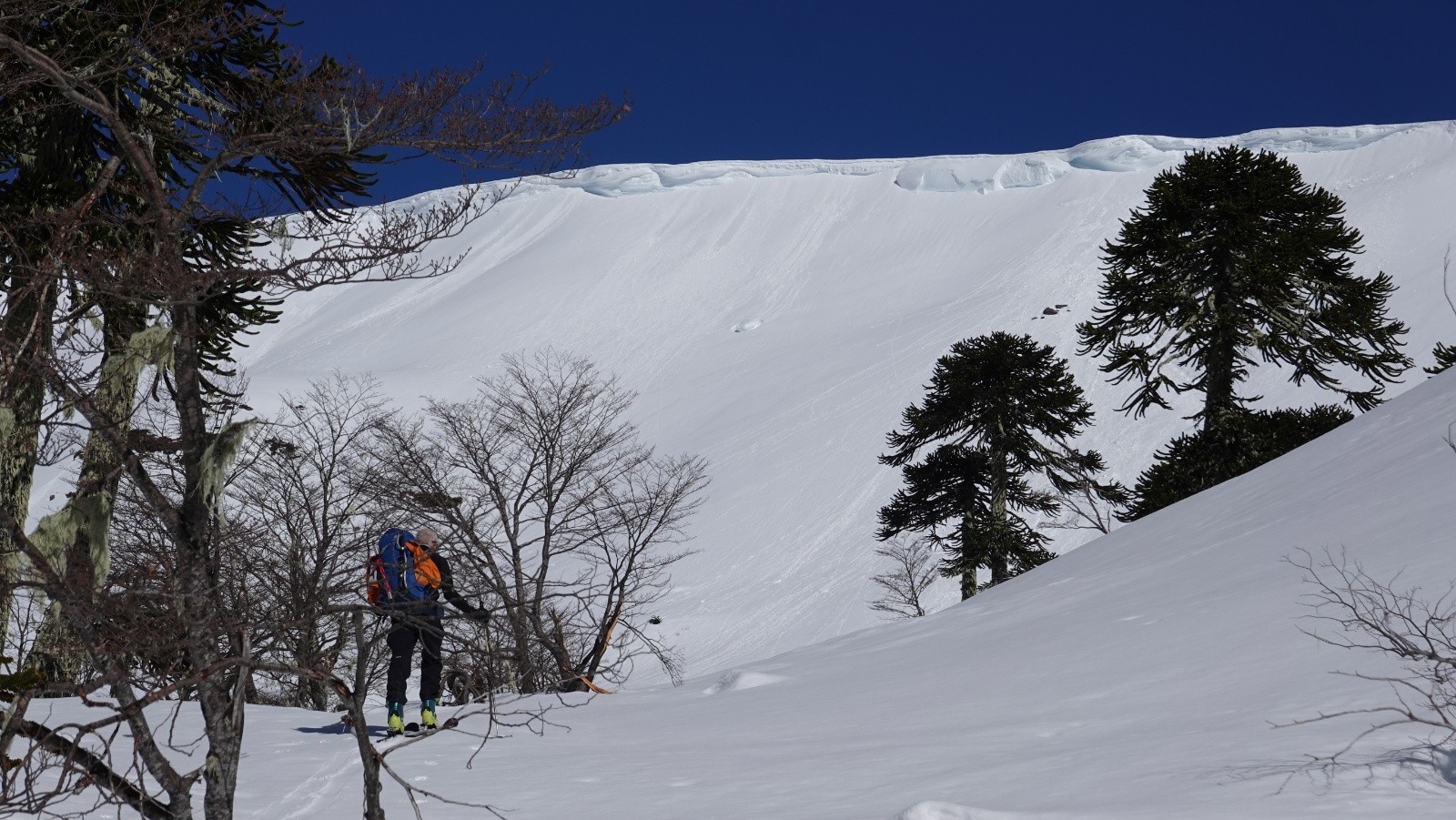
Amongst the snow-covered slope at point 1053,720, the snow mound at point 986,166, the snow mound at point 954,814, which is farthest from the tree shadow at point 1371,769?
the snow mound at point 986,166

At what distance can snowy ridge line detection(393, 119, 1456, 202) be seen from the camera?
69688 millimetres

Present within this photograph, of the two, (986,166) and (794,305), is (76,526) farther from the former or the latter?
(986,166)

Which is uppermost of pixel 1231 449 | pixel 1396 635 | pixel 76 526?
pixel 1231 449

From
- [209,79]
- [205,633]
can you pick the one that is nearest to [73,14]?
[209,79]

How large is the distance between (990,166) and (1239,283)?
62.2 meters

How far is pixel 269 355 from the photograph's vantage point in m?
77.4

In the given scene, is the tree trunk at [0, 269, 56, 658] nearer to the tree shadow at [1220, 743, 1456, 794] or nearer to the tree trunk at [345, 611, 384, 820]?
the tree trunk at [345, 611, 384, 820]

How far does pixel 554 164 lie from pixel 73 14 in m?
3.86

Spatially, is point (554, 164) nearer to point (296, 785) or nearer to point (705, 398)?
point (296, 785)

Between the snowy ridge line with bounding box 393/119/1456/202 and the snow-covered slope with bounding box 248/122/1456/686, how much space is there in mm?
195

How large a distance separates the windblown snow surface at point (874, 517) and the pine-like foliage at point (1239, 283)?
4.43 m

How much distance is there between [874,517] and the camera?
38.8m

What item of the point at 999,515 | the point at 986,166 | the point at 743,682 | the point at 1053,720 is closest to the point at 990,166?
the point at 986,166

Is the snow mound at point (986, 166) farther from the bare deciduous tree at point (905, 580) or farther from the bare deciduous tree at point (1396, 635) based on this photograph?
the bare deciduous tree at point (1396, 635)
